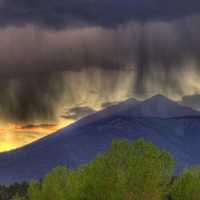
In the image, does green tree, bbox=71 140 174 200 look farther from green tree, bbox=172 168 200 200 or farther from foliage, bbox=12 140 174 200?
green tree, bbox=172 168 200 200

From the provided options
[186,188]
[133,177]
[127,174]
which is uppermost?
[127,174]

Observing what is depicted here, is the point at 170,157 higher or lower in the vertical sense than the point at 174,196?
higher

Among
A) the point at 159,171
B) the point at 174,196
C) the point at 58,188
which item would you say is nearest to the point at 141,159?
the point at 159,171

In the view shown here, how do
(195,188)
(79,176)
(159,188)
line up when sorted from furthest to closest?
(79,176)
(195,188)
(159,188)

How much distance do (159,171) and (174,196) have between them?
851cm

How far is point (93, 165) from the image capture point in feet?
336

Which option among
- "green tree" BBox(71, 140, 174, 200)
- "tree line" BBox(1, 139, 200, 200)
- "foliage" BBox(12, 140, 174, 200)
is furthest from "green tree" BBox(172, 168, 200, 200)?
"green tree" BBox(71, 140, 174, 200)

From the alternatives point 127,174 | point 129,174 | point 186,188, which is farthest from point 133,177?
point 186,188

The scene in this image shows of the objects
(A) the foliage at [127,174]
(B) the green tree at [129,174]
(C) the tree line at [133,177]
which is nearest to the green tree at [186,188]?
(C) the tree line at [133,177]

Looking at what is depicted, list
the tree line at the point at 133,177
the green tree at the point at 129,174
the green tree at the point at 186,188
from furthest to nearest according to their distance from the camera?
the green tree at the point at 186,188
the tree line at the point at 133,177
the green tree at the point at 129,174

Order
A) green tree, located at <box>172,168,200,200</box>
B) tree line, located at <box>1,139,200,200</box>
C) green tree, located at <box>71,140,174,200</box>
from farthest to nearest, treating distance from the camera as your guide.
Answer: green tree, located at <box>172,168,200,200</box> → tree line, located at <box>1,139,200,200</box> → green tree, located at <box>71,140,174,200</box>

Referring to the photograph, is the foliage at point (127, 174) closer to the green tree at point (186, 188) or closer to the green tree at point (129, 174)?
the green tree at point (129, 174)

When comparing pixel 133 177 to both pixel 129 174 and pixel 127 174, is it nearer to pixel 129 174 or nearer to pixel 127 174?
pixel 129 174

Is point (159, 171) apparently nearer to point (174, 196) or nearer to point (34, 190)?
point (174, 196)
